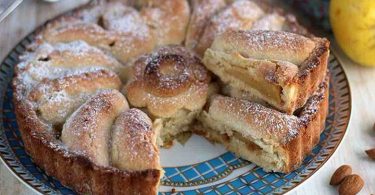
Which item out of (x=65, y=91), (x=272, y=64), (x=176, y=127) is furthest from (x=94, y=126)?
(x=272, y=64)

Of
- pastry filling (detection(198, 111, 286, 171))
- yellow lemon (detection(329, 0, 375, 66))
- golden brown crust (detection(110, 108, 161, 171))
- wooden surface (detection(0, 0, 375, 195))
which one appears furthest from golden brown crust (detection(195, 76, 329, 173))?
yellow lemon (detection(329, 0, 375, 66))

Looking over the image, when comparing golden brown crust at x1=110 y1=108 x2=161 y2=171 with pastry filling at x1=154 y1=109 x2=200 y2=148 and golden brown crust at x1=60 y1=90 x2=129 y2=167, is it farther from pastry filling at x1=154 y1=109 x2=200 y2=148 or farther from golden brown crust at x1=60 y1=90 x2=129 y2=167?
pastry filling at x1=154 y1=109 x2=200 y2=148

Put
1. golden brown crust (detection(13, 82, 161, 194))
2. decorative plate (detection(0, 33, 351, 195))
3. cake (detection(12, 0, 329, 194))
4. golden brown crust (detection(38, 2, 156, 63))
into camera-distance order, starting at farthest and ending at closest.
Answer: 1. golden brown crust (detection(38, 2, 156, 63))
2. decorative plate (detection(0, 33, 351, 195))
3. cake (detection(12, 0, 329, 194))
4. golden brown crust (detection(13, 82, 161, 194))

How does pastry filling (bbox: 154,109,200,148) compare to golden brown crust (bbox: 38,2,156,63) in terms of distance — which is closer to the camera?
pastry filling (bbox: 154,109,200,148)

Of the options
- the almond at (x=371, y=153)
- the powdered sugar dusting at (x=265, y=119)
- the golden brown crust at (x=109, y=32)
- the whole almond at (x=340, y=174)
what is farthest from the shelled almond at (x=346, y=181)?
the golden brown crust at (x=109, y=32)

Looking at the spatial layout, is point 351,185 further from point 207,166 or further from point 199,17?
point 199,17

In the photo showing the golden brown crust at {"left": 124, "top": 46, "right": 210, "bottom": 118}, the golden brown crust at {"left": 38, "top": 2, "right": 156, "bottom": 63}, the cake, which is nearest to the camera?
the cake
